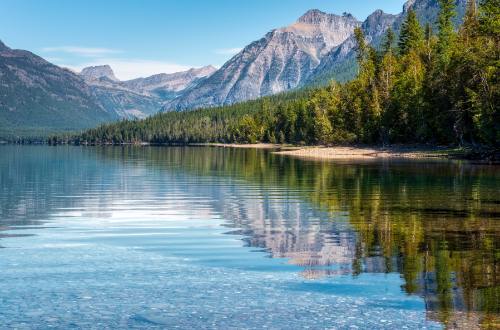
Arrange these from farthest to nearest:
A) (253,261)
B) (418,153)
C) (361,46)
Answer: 1. (361,46)
2. (418,153)
3. (253,261)

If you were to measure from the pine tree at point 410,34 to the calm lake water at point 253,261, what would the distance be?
12558cm

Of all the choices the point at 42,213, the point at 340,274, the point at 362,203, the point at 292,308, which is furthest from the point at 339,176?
the point at 292,308

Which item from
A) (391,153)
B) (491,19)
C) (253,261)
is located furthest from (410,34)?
(253,261)

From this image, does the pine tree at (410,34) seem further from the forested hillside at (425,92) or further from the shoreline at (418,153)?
the shoreline at (418,153)

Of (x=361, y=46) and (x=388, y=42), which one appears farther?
(x=388, y=42)

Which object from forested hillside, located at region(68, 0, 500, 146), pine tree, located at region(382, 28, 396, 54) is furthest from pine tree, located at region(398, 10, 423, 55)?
pine tree, located at region(382, 28, 396, 54)

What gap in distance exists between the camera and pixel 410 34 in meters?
165

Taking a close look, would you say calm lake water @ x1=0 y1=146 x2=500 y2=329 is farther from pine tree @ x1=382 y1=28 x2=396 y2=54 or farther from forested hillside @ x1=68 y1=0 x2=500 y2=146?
pine tree @ x1=382 y1=28 x2=396 y2=54

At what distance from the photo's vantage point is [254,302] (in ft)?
53.2

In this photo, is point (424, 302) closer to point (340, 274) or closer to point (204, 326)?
point (340, 274)

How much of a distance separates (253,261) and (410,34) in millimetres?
155164

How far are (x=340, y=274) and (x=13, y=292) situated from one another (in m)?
9.95

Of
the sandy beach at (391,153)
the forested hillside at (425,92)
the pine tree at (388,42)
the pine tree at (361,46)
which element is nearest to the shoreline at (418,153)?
the sandy beach at (391,153)

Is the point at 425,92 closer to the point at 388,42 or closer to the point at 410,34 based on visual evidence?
the point at 410,34
